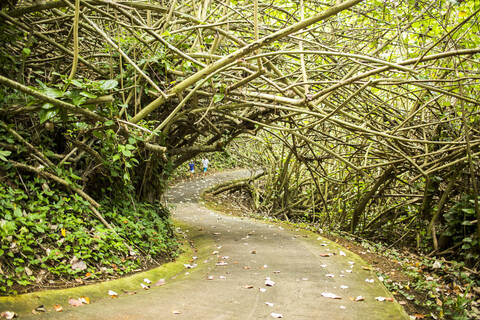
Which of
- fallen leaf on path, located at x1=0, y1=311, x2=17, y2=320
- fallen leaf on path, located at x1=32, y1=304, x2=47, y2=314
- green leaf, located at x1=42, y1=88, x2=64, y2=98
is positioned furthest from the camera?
green leaf, located at x1=42, y1=88, x2=64, y2=98

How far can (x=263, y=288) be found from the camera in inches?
167

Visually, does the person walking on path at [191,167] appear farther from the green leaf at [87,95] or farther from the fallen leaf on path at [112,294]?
the green leaf at [87,95]

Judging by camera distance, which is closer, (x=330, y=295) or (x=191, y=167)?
(x=330, y=295)

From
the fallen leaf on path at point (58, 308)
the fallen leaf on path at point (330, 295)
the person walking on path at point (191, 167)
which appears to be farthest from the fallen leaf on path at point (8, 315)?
the person walking on path at point (191, 167)

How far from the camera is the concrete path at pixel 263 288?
328 cm

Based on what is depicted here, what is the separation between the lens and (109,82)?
3414 mm

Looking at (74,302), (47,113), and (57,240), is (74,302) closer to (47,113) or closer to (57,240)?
(57,240)

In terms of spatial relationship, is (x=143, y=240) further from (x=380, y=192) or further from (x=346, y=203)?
(x=346, y=203)

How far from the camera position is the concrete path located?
10.7 feet

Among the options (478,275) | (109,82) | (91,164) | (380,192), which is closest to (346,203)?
(380,192)

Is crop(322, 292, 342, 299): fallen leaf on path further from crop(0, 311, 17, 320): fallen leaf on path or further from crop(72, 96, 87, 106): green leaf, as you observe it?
crop(72, 96, 87, 106): green leaf

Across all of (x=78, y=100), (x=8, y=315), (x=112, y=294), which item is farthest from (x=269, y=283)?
(x=78, y=100)

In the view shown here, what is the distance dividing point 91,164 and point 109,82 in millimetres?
2102

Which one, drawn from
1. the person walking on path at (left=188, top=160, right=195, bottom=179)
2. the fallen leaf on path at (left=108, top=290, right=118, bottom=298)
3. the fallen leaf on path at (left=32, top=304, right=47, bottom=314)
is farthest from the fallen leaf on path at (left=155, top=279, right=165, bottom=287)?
the person walking on path at (left=188, top=160, right=195, bottom=179)
